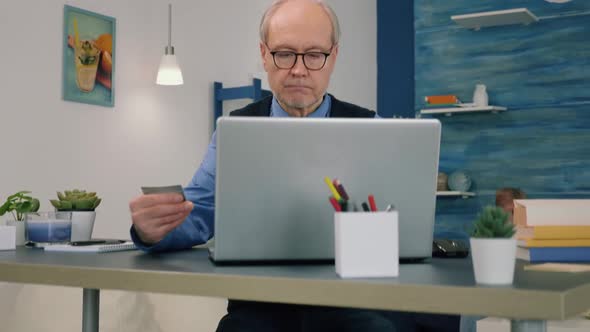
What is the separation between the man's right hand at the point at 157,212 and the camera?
1.40m

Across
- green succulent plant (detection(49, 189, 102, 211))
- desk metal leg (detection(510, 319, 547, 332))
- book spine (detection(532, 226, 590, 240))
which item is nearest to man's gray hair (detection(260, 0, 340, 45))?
green succulent plant (detection(49, 189, 102, 211))

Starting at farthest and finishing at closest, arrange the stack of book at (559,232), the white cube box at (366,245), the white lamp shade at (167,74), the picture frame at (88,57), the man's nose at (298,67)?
the white lamp shade at (167,74) → the picture frame at (88,57) → the man's nose at (298,67) → the stack of book at (559,232) → the white cube box at (366,245)

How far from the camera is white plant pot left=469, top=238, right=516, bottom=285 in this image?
0.99 metres

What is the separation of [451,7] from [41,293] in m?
4.20

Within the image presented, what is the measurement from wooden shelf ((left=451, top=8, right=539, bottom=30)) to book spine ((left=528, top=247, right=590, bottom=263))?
Result: 390 centimetres

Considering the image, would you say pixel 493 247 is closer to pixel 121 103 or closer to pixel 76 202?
pixel 76 202

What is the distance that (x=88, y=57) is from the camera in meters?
4.25

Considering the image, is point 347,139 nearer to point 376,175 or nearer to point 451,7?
point 376,175

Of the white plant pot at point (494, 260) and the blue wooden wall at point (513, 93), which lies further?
the blue wooden wall at point (513, 93)

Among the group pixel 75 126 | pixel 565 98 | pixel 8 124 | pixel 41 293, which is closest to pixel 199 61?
pixel 75 126

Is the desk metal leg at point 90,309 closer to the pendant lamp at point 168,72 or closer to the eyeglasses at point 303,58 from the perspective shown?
the eyeglasses at point 303,58

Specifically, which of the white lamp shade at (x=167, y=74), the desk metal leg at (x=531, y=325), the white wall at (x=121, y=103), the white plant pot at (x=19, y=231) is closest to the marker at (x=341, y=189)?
the desk metal leg at (x=531, y=325)

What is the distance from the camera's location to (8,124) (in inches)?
149

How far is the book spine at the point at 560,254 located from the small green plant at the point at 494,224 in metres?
0.37
